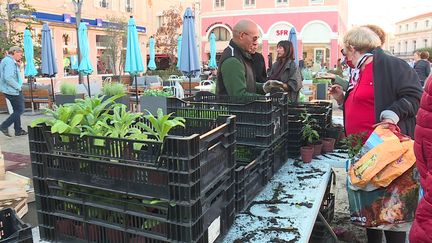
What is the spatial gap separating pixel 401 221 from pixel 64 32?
71.7 ft

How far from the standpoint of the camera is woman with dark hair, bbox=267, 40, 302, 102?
14.0 feet

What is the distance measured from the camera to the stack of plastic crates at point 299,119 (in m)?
2.85

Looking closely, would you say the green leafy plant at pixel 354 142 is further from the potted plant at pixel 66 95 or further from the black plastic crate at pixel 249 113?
the potted plant at pixel 66 95

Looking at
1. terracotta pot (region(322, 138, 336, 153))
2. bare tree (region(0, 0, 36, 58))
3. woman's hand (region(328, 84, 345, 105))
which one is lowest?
terracotta pot (region(322, 138, 336, 153))

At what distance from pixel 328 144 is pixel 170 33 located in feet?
80.5

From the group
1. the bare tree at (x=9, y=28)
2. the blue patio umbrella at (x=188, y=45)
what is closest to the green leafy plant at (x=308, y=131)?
the blue patio umbrella at (x=188, y=45)

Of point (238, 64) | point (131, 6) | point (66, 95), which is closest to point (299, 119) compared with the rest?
point (238, 64)

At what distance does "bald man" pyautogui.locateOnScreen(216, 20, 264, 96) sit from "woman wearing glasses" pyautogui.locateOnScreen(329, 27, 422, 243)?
27.9 inches

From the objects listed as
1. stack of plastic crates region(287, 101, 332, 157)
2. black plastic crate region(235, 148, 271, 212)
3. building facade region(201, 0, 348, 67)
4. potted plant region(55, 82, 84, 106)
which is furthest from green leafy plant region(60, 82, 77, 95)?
building facade region(201, 0, 348, 67)

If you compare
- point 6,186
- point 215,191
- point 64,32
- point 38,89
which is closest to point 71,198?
point 215,191

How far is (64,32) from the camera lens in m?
21.1

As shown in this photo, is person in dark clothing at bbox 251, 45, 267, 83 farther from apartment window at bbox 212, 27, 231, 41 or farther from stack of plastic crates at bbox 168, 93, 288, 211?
apartment window at bbox 212, 27, 231, 41

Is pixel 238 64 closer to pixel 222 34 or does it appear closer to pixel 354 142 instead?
pixel 354 142

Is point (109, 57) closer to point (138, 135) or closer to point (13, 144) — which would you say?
point (13, 144)
